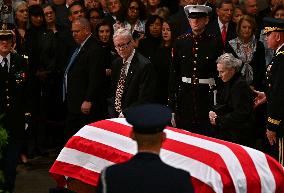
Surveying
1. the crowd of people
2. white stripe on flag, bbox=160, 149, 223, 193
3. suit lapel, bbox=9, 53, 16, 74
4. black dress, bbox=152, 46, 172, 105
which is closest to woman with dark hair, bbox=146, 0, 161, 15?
the crowd of people

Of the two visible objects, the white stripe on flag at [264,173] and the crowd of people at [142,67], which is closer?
the white stripe on flag at [264,173]

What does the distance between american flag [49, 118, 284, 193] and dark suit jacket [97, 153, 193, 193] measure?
5.51 feet

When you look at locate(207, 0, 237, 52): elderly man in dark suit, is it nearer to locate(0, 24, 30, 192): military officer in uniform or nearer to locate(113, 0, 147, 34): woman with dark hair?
locate(113, 0, 147, 34): woman with dark hair

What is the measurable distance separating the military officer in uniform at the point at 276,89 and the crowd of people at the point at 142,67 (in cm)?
2

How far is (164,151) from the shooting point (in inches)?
198

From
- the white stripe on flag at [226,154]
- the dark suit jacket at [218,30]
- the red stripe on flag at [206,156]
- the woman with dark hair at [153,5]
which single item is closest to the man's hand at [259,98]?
the dark suit jacket at [218,30]

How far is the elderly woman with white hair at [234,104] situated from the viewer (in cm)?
613

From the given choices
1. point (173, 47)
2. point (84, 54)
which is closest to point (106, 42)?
point (84, 54)

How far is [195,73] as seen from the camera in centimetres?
679

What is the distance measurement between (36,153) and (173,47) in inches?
87.3

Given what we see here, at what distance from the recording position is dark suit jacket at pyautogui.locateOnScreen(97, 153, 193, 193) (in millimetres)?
3008

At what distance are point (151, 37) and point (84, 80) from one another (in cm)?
88

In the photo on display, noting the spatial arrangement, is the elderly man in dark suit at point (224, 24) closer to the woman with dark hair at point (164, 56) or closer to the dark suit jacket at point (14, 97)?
the woman with dark hair at point (164, 56)

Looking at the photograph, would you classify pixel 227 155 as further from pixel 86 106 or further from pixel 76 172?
pixel 86 106
